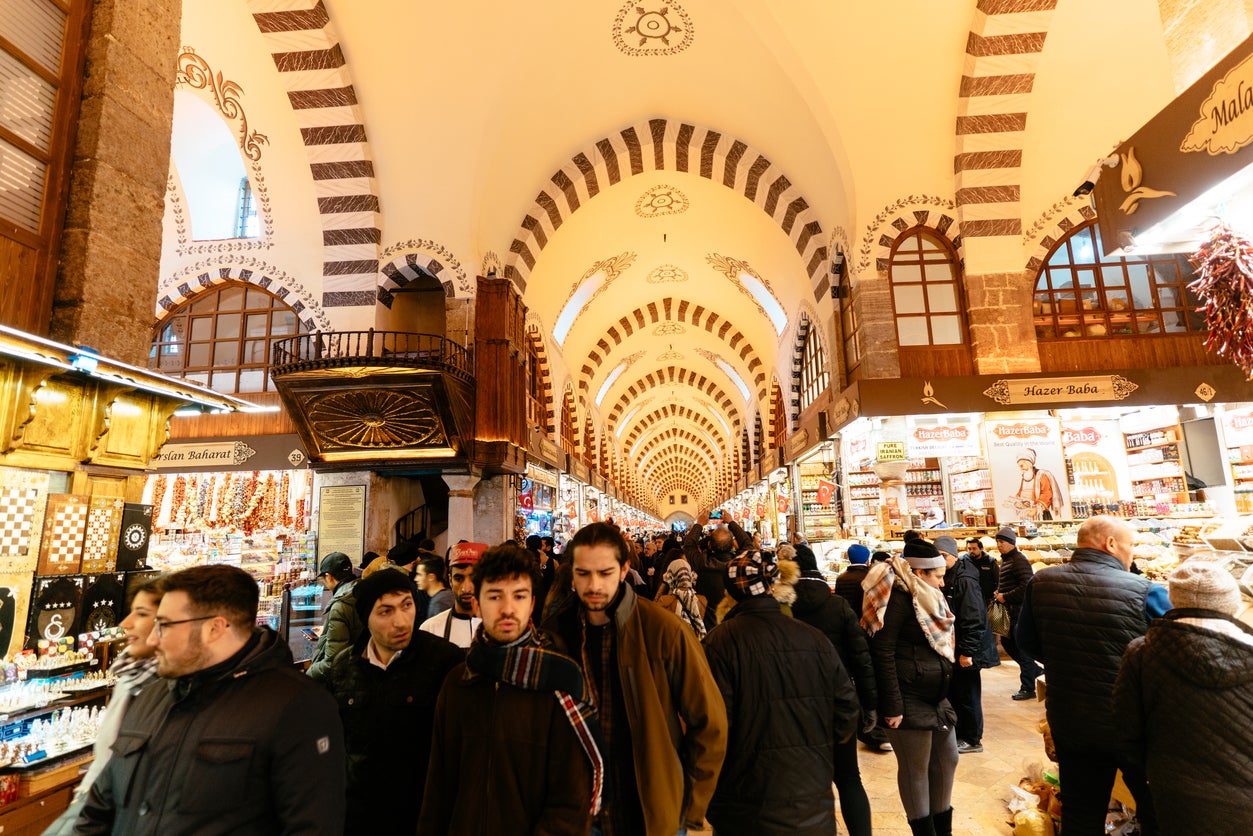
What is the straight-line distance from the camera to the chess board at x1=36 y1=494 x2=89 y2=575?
3080mm

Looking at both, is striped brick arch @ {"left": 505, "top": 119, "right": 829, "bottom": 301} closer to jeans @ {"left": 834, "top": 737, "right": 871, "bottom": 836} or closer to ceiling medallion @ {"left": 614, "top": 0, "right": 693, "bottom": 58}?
ceiling medallion @ {"left": 614, "top": 0, "right": 693, "bottom": 58}

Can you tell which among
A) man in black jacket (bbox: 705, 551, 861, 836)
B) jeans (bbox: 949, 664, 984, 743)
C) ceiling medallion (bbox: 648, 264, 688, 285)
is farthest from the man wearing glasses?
ceiling medallion (bbox: 648, 264, 688, 285)

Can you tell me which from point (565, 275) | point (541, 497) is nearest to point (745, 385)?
point (565, 275)

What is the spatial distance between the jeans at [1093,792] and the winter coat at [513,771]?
6.80 feet

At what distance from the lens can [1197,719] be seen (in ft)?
5.86

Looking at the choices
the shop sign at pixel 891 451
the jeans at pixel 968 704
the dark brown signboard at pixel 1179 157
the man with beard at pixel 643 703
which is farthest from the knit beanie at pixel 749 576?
the shop sign at pixel 891 451

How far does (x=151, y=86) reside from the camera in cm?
363

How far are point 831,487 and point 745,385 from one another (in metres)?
9.96

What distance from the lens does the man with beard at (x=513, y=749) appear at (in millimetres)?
1429

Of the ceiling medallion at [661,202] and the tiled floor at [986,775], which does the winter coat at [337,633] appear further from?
the ceiling medallion at [661,202]

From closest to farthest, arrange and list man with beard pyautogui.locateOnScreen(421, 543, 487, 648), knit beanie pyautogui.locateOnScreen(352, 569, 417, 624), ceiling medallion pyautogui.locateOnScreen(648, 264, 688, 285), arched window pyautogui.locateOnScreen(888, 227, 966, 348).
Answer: knit beanie pyautogui.locateOnScreen(352, 569, 417, 624) < man with beard pyautogui.locateOnScreen(421, 543, 487, 648) < arched window pyautogui.locateOnScreen(888, 227, 966, 348) < ceiling medallion pyautogui.locateOnScreen(648, 264, 688, 285)

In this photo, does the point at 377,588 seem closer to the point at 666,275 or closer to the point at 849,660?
the point at 849,660

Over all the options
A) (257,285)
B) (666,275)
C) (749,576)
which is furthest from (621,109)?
(749,576)

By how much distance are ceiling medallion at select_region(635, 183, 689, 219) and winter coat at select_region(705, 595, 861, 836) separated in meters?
11.8
